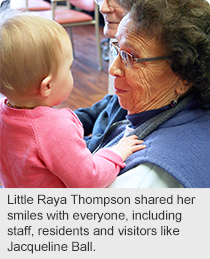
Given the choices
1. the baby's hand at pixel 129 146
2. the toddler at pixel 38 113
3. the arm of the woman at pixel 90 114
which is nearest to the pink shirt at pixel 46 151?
the toddler at pixel 38 113

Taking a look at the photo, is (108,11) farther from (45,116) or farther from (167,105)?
(45,116)

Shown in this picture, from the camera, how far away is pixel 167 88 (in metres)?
1.22

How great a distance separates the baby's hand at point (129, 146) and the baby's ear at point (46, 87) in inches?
13.4

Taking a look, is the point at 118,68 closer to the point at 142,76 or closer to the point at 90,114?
the point at 142,76

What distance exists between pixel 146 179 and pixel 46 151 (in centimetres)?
34

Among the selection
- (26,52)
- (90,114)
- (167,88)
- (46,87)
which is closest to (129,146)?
(167,88)

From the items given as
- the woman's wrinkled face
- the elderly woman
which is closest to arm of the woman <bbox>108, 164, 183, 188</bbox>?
the elderly woman

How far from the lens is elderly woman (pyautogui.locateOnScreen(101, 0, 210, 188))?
1067mm

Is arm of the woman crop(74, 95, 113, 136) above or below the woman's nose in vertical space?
below

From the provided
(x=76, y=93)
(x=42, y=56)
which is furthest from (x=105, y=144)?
(x=76, y=93)

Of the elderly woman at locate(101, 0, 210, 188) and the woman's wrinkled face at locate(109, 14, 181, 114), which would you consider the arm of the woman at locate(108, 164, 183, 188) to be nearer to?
the elderly woman at locate(101, 0, 210, 188)

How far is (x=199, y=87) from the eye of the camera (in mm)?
1177

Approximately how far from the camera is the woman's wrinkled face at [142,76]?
1186mm

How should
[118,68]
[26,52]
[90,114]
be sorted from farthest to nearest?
[90,114] → [118,68] → [26,52]
